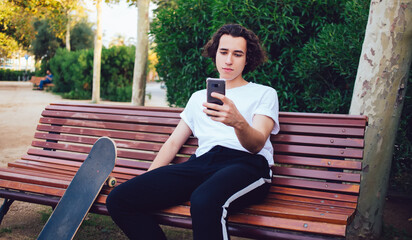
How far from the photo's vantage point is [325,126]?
10.1 ft

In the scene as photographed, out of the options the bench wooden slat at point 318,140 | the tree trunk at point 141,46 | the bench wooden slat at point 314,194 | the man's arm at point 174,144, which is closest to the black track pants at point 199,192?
the bench wooden slat at point 314,194

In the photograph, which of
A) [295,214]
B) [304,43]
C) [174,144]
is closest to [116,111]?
[174,144]

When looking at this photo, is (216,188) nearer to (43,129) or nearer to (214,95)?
(214,95)

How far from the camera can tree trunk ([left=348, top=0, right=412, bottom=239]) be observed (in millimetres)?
3422

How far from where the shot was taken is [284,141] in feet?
10.3

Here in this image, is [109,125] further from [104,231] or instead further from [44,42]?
[44,42]

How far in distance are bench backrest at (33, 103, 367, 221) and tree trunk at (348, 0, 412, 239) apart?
1.65 ft

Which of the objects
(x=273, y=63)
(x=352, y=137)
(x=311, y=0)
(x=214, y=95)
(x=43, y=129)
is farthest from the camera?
(x=273, y=63)

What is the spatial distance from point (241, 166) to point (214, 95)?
56cm

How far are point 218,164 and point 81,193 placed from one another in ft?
3.21

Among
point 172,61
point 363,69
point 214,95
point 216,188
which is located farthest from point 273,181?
point 172,61

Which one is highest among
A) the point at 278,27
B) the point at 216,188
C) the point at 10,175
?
the point at 278,27

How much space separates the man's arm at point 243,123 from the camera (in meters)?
2.21

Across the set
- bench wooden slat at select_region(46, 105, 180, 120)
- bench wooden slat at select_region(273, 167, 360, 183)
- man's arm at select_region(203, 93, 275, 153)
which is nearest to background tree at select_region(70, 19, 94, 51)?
bench wooden slat at select_region(46, 105, 180, 120)
